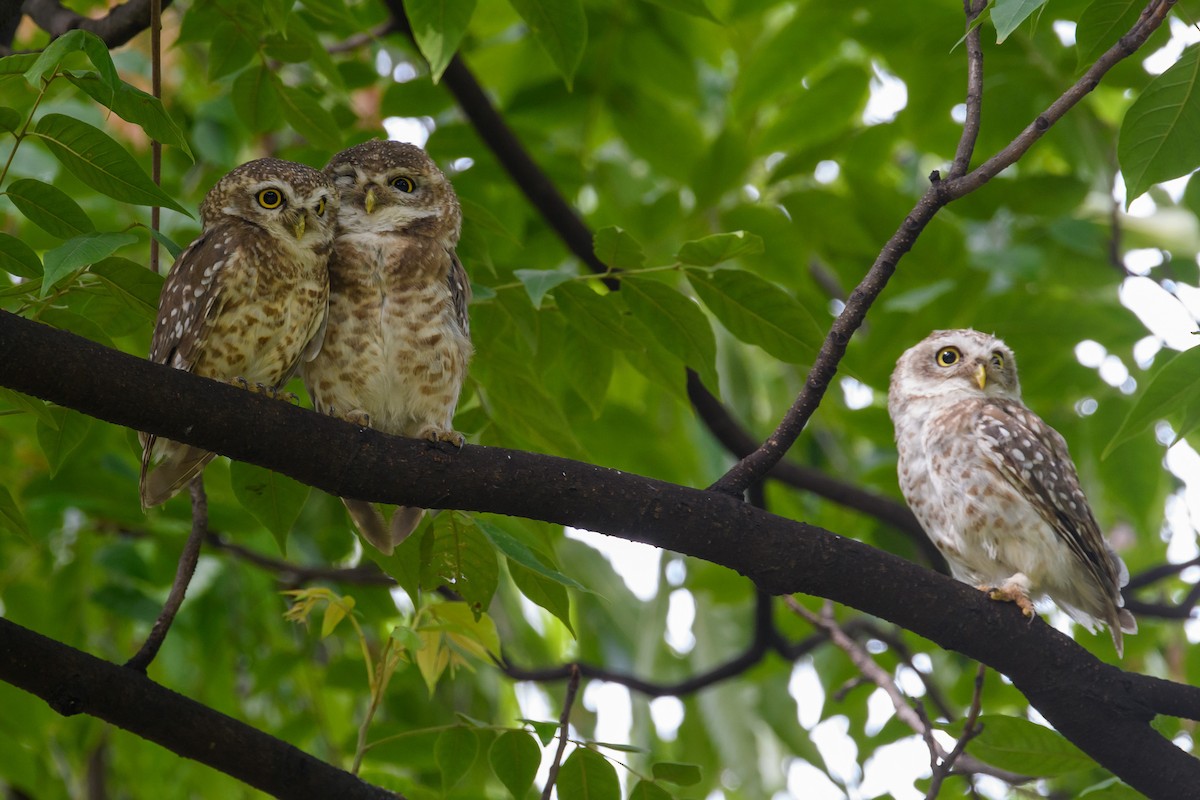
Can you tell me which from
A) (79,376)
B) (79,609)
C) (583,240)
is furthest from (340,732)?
(79,376)

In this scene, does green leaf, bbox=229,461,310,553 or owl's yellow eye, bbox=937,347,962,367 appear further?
A: owl's yellow eye, bbox=937,347,962,367

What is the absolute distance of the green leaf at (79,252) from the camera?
2188 mm

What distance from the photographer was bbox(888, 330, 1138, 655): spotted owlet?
13.4 feet

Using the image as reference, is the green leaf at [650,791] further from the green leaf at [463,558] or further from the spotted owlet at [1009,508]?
the spotted owlet at [1009,508]

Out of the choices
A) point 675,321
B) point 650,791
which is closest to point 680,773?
point 650,791

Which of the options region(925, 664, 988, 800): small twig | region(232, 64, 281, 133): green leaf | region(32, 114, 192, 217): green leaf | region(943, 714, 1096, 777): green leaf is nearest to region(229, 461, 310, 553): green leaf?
region(32, 114, 192, 217): green leaf

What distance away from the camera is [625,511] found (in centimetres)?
252

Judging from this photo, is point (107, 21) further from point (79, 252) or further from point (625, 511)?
point (625, 511)

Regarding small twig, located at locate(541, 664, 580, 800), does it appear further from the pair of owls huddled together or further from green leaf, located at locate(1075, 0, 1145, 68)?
green leaf, located at locate(1075, 0, 1145, 68)

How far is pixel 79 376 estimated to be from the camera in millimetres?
2164

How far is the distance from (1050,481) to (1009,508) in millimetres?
181

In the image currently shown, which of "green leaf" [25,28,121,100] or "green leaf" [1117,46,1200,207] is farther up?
"green leaf" [1117,46,1200,207]

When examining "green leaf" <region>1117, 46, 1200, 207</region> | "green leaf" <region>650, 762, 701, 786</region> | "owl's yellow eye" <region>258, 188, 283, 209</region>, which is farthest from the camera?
"owl's yellow eye" <region>258, 188, 283, 209</region>

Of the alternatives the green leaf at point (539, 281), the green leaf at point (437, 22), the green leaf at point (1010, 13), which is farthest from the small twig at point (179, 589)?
the green leaf at point (1010, 13)
